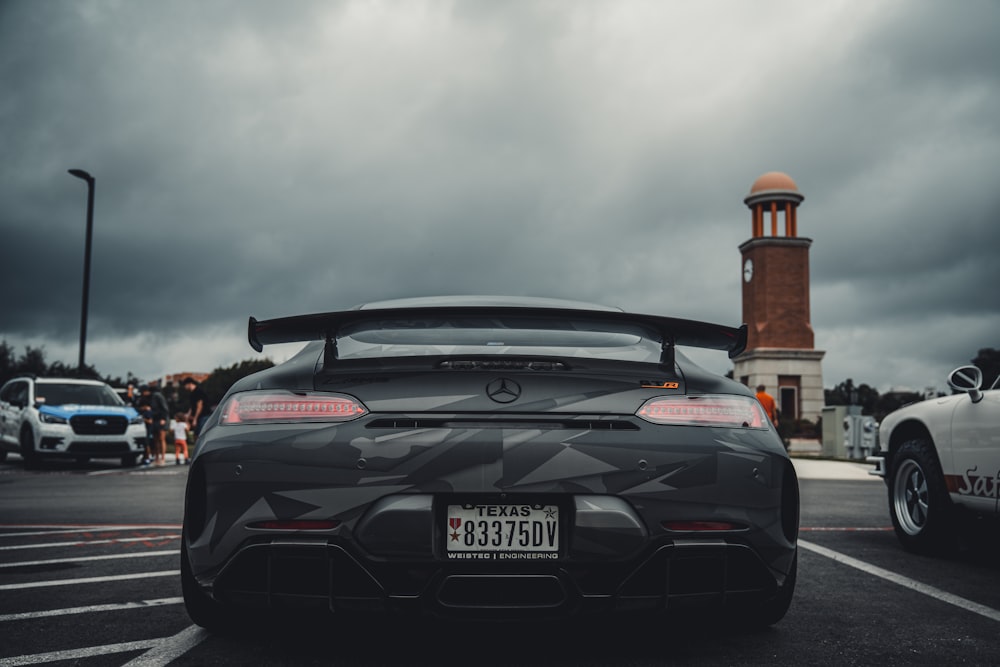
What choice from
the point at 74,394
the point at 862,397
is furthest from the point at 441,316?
the point at 862,397

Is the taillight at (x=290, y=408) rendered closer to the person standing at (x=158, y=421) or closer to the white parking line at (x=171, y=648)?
the white parking line at (x=171, y=648)

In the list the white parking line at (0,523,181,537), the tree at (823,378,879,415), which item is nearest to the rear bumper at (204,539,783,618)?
the white parking line at (0,523,181,537)

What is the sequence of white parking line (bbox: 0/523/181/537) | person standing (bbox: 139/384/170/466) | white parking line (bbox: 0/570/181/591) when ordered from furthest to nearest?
person standing (bbox: 139/384/170/466) → white parking line (bbox: 0/523/181/537) → white parking line (bbox: 0/570/181/591)

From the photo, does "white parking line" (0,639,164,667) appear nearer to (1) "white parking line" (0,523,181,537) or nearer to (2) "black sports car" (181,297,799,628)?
(2) "black sports car" (181,297,799,628)

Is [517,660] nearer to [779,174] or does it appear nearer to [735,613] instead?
[735,613]

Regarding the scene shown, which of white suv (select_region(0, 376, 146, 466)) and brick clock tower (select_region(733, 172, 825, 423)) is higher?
brick clock tower (select_region(733, 172, 825, 423))

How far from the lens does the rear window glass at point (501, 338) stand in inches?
129

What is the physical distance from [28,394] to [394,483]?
16.6m

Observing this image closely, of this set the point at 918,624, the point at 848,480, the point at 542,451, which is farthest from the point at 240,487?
the point at 848,480

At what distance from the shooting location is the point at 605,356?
10.8 feet

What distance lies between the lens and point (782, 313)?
169 feet

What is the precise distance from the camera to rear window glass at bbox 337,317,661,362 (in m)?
3.29

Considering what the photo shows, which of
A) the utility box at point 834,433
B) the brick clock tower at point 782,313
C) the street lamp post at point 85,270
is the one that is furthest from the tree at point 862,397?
the street lamp post at point 85,270

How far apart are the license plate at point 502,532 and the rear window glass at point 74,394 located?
639 inches
